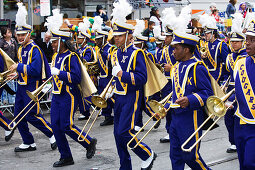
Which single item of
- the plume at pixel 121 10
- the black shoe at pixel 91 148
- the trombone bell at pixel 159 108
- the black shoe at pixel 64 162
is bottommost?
the black shoe at pixel 64 162

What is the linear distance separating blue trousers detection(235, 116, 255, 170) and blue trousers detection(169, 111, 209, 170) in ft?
2.08

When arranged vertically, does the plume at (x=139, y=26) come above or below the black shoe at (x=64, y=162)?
above

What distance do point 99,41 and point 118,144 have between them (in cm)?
520

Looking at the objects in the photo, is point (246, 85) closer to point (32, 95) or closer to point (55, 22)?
point (55, 22)

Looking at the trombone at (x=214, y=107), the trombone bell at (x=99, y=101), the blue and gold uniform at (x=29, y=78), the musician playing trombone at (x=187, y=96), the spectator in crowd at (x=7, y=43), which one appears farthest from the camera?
the spectator in crowd at (x=7, y=43)

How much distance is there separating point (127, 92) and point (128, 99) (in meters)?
0.10

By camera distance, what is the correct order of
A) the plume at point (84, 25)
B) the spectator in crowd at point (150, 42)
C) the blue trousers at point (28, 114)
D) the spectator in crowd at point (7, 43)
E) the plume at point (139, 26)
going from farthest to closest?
the spectator in crowd at point (150, 42) < the plume at point (84, 25) < the spectator in crowd at point (7, 43) < the plume at point (139, 26) < the blue trousers at point (28, 114)

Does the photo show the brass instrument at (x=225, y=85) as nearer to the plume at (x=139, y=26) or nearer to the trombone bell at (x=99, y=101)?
the trombone bell at (x=99, y=101)

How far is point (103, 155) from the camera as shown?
7418mm

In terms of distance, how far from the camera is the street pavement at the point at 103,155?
6.77 metres

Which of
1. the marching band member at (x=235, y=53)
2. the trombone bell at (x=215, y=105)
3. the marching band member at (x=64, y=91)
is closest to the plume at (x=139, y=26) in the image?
the marching band member at (x=235, y=53)

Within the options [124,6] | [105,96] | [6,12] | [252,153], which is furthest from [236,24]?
[6,12]

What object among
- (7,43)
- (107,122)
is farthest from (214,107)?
(7,43)

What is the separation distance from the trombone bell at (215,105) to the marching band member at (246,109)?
6.4 inches
